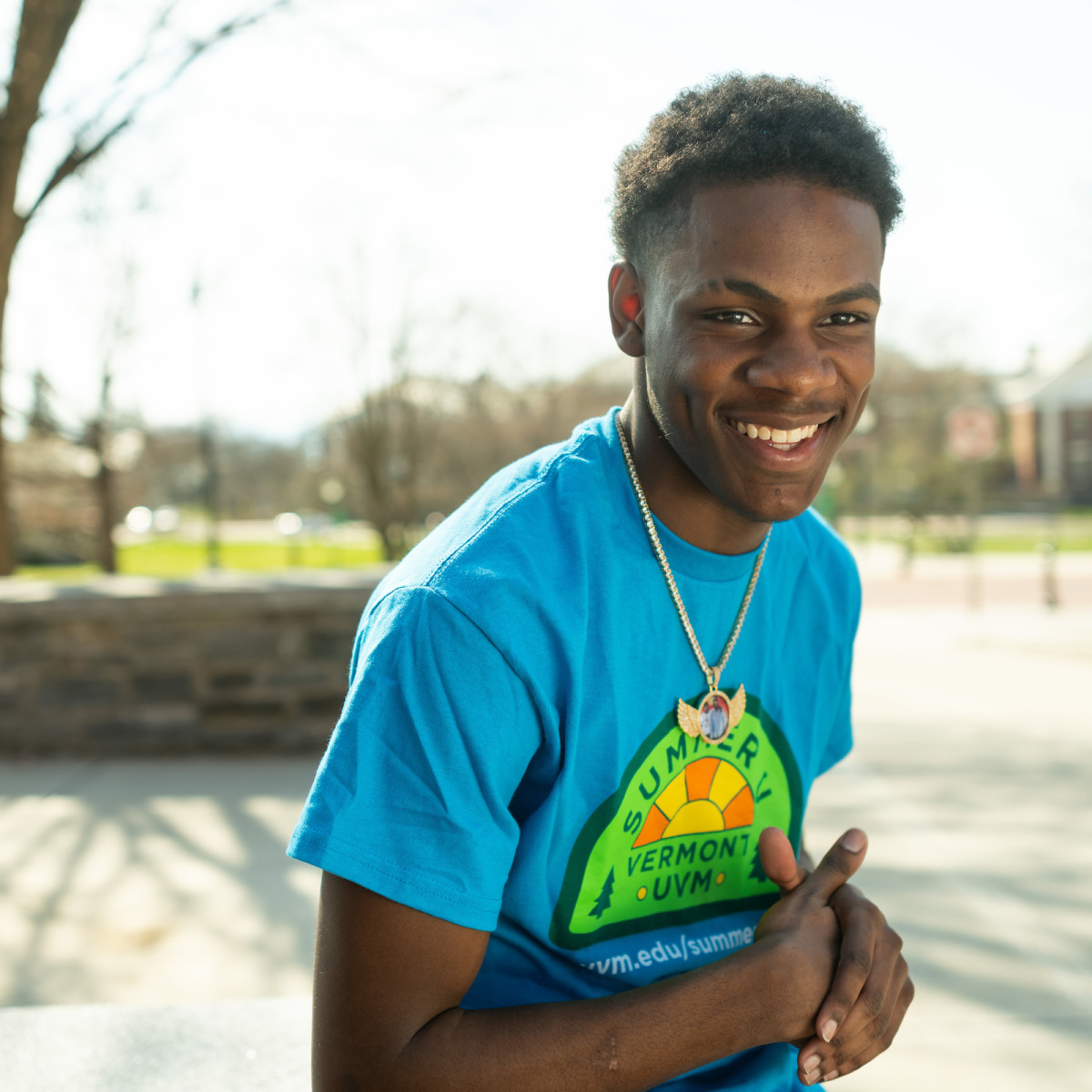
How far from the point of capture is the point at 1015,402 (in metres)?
63.6

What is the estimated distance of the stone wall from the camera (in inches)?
211

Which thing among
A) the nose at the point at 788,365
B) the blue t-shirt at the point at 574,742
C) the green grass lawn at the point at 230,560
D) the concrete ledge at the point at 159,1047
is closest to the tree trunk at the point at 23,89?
the concrete ledge at the point at 159,1047

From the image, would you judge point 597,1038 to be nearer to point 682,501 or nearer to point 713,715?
point 713,715

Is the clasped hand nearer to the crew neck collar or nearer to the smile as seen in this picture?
the crew neck collar

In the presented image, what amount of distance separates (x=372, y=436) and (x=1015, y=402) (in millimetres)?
51496

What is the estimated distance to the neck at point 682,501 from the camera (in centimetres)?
148

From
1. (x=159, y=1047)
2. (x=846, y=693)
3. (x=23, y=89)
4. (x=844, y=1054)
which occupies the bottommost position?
(x=159, y=1047)

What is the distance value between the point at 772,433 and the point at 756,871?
0.65 metres

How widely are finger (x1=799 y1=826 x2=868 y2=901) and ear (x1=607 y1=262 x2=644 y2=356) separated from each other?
75 centimetres

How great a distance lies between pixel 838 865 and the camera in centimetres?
149

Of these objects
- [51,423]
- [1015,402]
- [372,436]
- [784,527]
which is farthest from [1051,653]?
[1015,402]

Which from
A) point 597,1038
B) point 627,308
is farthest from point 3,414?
point 597,1038

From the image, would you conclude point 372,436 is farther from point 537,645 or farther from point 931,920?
point 537,645

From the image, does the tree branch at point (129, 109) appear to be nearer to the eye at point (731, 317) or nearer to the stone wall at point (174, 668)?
the stone wall at point (174, 668)
